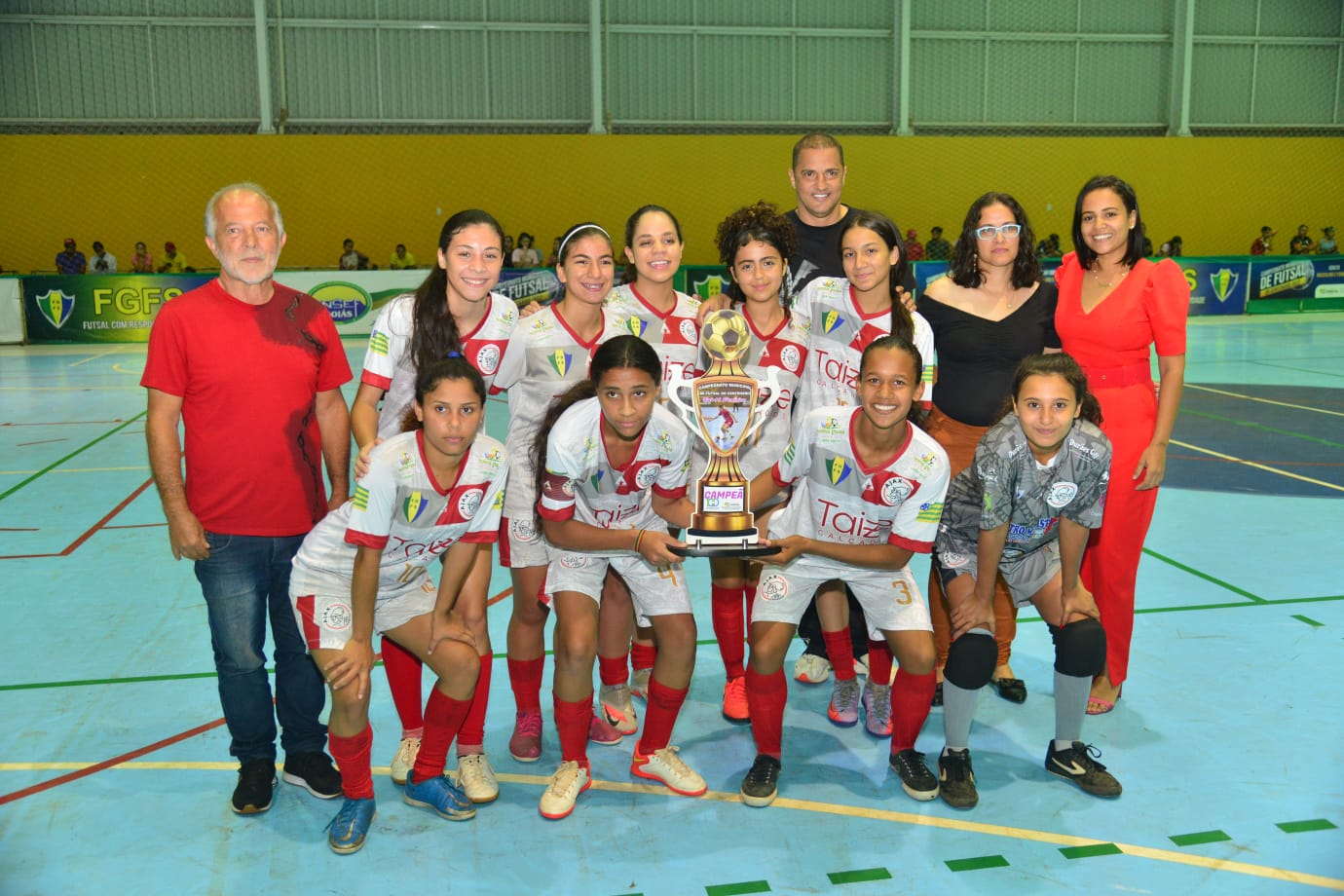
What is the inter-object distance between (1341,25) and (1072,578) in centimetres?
2556

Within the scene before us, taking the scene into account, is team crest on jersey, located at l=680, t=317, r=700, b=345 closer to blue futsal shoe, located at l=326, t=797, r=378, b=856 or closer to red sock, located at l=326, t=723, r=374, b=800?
red sock, located at l=326, t=723, r=374, b=800

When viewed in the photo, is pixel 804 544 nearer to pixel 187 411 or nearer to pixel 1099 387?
pixel 1099 387

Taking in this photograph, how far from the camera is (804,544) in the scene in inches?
146

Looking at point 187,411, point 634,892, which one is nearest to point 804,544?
point 634,892

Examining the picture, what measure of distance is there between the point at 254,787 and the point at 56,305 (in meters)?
16.7

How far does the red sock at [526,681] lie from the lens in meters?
4.15

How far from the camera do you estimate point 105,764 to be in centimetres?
399

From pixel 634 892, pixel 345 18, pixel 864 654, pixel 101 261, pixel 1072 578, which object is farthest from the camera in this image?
pixel 345 18

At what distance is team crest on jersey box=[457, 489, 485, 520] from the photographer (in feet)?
11.6

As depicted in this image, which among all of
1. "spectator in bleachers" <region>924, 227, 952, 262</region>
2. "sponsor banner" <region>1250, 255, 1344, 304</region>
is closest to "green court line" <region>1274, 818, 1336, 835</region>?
"spectator in bleachers" <region>924, 227, 952, 262</region>

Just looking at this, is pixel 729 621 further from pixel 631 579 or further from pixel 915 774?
pixel 915 774

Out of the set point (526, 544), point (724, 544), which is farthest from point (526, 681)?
point (724, 544)

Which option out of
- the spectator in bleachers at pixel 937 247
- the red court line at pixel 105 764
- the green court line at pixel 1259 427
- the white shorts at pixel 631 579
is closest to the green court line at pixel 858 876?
the white shorts at pixel 631 579

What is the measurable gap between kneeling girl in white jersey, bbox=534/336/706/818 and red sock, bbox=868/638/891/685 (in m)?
0.86
